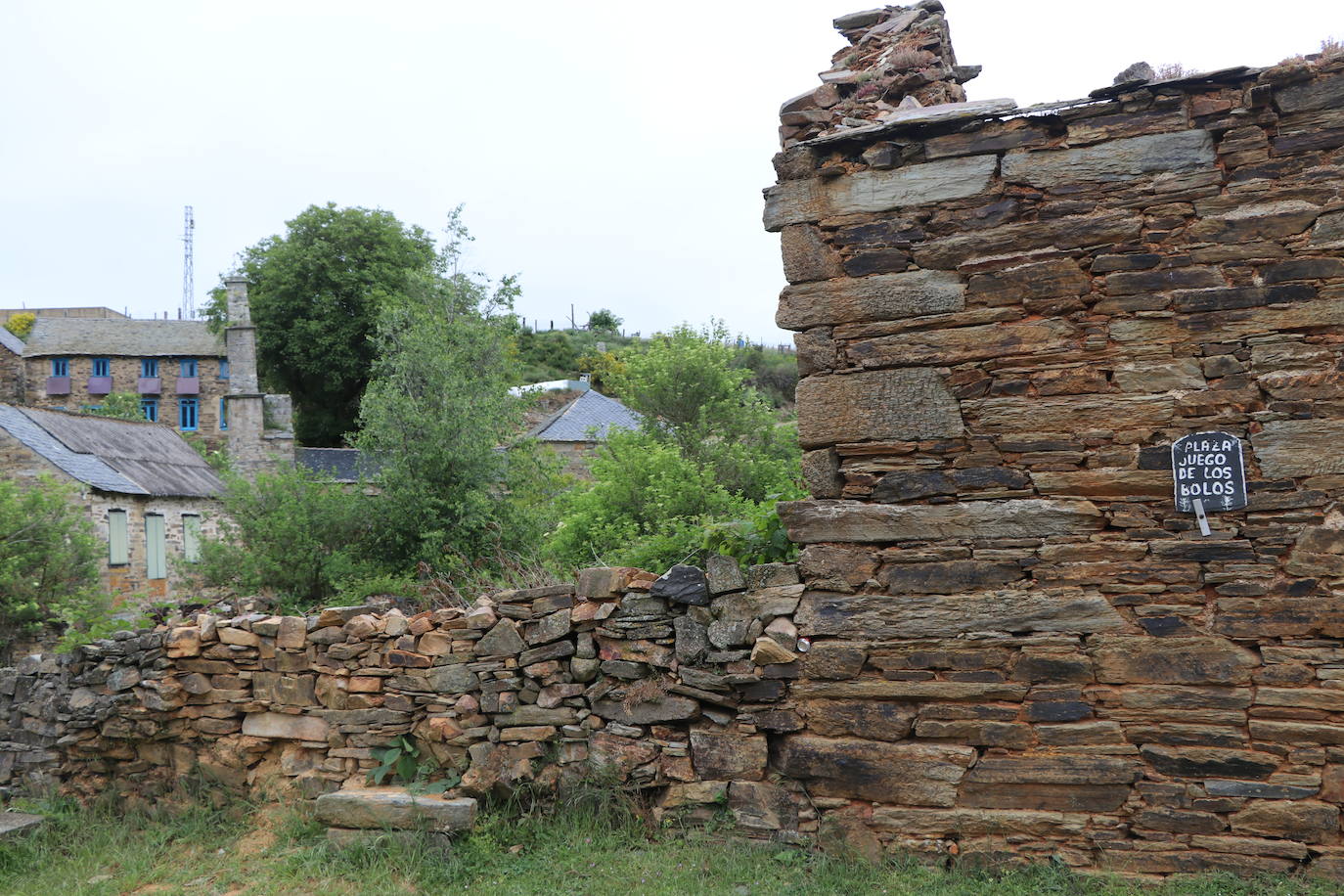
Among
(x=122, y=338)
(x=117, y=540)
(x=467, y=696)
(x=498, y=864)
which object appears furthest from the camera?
(x=122, y=338)

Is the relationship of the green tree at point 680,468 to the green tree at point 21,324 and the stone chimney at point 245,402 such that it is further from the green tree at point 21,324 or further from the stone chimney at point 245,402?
the green tree at point 21,324

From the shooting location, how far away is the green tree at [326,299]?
36656 mm

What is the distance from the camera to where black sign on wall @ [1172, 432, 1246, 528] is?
4.48 metres

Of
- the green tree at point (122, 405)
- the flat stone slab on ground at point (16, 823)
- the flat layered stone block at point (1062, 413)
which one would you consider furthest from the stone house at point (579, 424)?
the flat layered stone block at point (1062, 413)

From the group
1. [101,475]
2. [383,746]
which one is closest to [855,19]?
[383,746]

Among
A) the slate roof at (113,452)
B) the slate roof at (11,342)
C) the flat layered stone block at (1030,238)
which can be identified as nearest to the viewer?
the flat layered stone block at (1030,238)

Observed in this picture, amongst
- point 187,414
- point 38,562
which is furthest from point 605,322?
point 38,562

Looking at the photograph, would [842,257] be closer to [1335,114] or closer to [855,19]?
[855,19]

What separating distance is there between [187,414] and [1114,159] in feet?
153

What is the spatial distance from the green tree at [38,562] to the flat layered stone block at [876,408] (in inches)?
553

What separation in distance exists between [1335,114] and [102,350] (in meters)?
49.6

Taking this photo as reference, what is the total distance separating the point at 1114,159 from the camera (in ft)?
15.5

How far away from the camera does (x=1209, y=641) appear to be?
177 inches

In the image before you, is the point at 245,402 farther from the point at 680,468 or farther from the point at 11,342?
the point at 680,468
